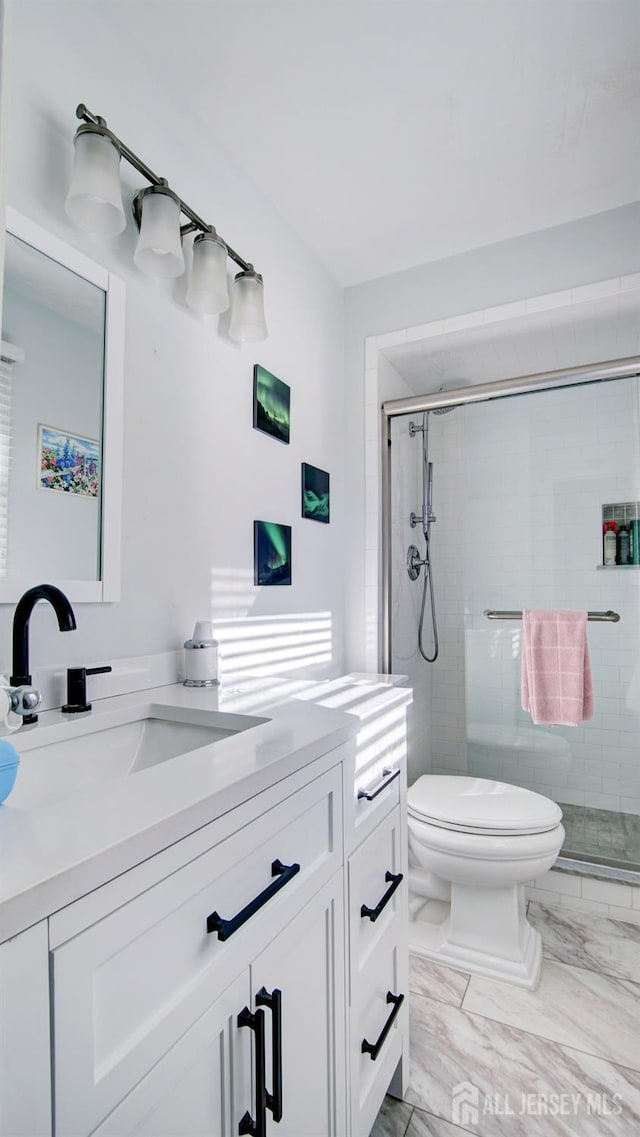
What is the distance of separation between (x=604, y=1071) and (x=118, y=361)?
1.99m

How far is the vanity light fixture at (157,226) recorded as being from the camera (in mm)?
1035

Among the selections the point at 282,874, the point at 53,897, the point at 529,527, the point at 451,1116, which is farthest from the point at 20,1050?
the point at 529,527

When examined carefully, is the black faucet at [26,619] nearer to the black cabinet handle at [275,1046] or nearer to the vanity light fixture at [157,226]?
the black cabinet handle at [275,1046]

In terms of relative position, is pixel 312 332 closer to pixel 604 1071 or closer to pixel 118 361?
pixel 118 361

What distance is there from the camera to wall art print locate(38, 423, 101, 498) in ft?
3.35

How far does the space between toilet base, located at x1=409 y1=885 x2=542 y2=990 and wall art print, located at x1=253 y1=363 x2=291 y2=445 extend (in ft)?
5.22

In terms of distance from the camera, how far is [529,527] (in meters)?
2.33

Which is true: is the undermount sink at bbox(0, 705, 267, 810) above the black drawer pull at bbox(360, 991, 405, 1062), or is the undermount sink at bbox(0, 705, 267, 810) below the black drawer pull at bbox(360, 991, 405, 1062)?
above

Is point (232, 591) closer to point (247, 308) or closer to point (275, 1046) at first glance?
point (247, 308)

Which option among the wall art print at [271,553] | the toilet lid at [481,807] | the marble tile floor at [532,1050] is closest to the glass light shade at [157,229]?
the wall art print at [271,553]

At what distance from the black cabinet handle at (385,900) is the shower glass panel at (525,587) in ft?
3.76

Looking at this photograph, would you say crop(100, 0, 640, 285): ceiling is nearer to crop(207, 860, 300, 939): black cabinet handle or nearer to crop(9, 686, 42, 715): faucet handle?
crop(9, 686, 42, 715): faucet handle
